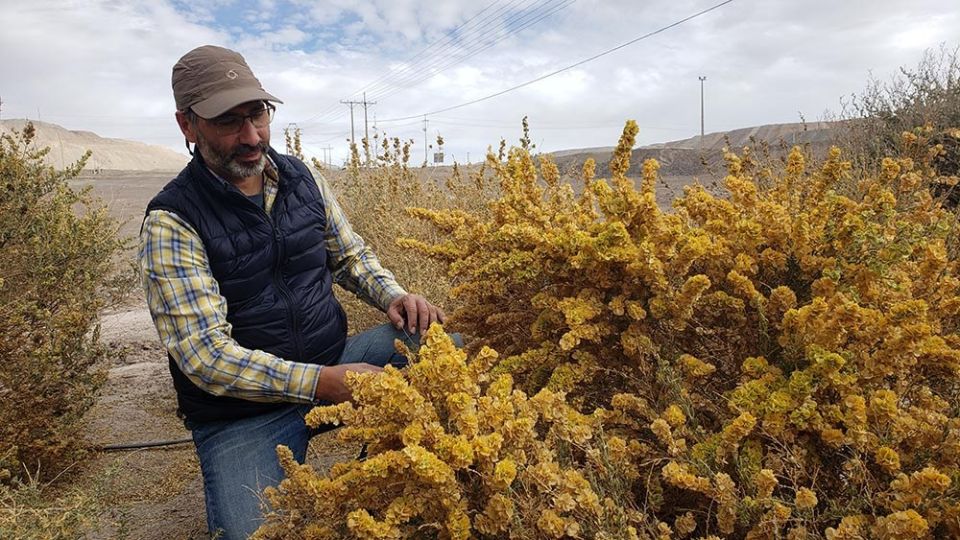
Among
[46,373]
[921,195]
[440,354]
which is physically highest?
[921,195]

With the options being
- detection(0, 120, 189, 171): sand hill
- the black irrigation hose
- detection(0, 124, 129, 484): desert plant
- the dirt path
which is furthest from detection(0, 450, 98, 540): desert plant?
detection(0, 120, 189, 171): sand hill

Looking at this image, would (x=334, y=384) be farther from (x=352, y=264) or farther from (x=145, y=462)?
(x=145, y=462)

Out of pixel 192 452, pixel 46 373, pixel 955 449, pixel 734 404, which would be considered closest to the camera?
pixel 955 449

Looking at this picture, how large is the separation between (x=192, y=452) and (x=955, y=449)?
11.1 feet

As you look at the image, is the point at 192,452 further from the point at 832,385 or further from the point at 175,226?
the point at 832,385

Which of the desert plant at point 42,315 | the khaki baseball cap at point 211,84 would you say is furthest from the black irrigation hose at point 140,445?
the khaki baseball cap at point 211,84

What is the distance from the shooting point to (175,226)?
227cm

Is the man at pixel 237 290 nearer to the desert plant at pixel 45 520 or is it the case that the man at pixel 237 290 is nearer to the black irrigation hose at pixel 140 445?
the desert plant at pixel 45 520

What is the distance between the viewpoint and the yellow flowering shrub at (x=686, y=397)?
142cm

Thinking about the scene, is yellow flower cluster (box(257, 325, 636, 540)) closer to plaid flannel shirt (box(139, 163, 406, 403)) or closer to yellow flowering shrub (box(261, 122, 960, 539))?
yellow flowering shrub (box(261, 122, 960, 539))

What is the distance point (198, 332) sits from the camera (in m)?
2.19

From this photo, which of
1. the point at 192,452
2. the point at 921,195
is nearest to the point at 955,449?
the point at 921,195

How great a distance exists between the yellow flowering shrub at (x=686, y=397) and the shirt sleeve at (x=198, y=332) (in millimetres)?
527

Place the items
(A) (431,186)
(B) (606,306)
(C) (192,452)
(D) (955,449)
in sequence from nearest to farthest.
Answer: (D) (955,449) < (B) (606,306) < (C) (192,452) < (A) (431,186)
